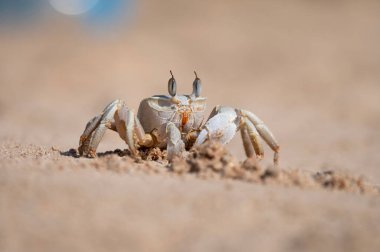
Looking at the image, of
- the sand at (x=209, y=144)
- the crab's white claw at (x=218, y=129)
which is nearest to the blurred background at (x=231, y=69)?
the sand at (x=209, y=144)

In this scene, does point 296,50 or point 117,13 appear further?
point 117,13

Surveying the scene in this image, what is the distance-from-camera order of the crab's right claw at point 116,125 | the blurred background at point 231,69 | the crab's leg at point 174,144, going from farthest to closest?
the blurred background at point 231,69
the crab's right claw at point 116,125
the crab's leg at point 174,144

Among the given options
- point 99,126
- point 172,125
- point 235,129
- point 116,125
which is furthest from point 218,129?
point 99,126

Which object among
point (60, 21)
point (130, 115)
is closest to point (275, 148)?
point (130, 115)

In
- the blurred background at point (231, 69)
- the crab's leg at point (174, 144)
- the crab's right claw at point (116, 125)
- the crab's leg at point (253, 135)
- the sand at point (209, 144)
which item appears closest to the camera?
the sand at point (209, 144)

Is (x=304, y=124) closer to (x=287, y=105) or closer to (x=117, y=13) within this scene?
(x=287, y=105)

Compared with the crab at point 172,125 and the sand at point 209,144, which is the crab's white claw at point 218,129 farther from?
the sand at point 209,144

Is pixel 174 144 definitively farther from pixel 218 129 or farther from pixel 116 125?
Answer: pixel 116 125
